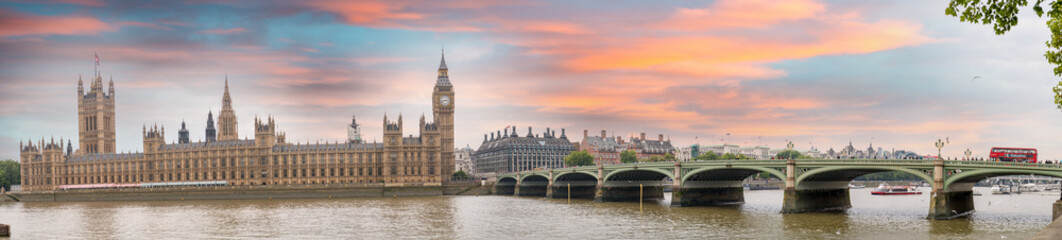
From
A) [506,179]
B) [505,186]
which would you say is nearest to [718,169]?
[505,186]

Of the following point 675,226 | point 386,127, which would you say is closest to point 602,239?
point 675,226

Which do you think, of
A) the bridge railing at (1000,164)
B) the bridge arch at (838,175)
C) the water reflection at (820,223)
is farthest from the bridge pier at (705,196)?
the bridge railing at (1000,164)

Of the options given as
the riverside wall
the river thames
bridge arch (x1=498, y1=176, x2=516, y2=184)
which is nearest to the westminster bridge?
the river thames

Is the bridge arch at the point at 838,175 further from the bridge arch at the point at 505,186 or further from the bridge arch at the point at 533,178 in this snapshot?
the bridge arch at the point at 505,186

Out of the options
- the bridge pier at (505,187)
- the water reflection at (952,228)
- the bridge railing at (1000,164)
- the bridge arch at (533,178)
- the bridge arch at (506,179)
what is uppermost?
the bridge railing at (1000,164)

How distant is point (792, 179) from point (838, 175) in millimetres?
7808

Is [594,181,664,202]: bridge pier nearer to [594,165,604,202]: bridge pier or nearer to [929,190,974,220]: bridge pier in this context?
[594,165,604,202]: bridge pier

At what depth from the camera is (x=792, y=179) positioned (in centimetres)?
7869

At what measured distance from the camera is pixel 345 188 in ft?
501

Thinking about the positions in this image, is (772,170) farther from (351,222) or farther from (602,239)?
(351,222)

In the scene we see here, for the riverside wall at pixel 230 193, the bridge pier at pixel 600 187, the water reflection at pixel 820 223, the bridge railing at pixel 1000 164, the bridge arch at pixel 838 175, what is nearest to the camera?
the bridge railing at pixel 1000 164

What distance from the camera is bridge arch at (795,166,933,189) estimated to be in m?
69.8

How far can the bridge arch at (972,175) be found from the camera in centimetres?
6079

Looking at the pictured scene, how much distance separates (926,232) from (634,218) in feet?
86.3
